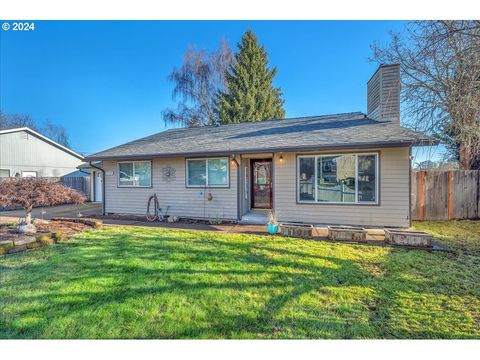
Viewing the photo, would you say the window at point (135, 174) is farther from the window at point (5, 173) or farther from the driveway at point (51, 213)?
the window at point (5, 173)

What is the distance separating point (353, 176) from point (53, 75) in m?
13.1

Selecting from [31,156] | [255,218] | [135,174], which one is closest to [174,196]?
[135,174]

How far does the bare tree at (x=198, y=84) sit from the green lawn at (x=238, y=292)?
17851 millimetres

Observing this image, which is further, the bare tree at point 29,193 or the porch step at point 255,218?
the porch step at point 255,218

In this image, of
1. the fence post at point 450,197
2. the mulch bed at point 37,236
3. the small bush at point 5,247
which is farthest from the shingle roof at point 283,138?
the small bush at point 5,247

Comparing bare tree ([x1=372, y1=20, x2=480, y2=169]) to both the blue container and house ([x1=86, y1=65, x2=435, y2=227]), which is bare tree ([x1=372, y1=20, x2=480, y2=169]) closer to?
house ([x1=86, y1=65, x2=435, y2=227])

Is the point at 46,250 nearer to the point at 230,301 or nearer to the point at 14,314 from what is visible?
the point at 14,314

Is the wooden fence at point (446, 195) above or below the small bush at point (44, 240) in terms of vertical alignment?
above

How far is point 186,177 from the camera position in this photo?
8.70 metres

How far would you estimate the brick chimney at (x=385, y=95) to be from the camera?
7578 millimetres
